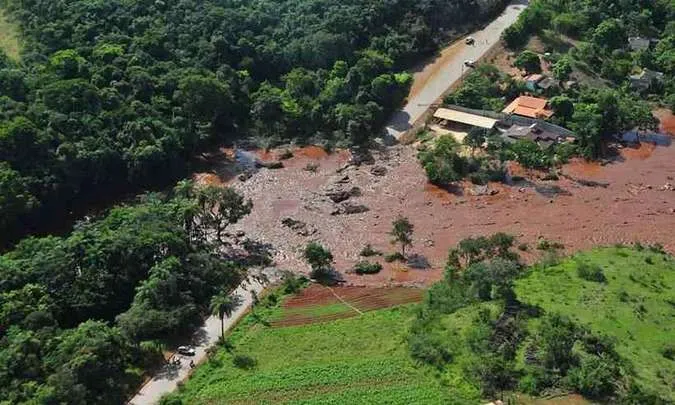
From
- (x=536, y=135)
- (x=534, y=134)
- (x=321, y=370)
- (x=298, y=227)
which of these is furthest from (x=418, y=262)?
(x=536, y=135)

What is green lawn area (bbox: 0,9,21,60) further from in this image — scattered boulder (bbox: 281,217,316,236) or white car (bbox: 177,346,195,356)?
white car (bbox: 177,346,195,356)

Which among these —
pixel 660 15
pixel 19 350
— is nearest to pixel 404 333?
pixel 19 350

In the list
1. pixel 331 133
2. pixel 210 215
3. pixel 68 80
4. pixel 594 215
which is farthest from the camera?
pixel 331 133

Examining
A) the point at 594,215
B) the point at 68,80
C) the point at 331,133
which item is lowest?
the point at 594,215

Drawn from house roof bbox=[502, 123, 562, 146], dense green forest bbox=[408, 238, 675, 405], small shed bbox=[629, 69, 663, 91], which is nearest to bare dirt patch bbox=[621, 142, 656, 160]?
house roof bbox=[502, 123, 562, 146]

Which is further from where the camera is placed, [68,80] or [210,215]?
[68,80]

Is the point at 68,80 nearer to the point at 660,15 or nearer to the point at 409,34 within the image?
the point at 409,34

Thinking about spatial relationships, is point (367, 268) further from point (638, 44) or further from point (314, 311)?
point (638, 44)
